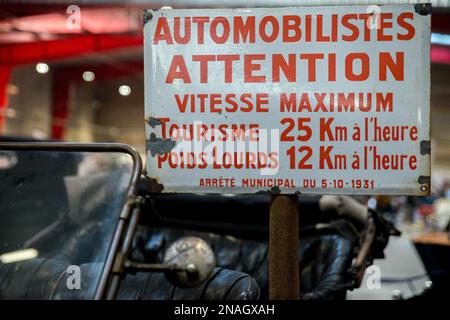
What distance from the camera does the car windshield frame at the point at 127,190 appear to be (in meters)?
1.20

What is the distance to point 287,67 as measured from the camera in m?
1.22

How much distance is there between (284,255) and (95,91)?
13945 mm

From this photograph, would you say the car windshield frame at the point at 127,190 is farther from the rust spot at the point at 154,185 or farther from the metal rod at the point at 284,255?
the metal rod at the point at 284,255

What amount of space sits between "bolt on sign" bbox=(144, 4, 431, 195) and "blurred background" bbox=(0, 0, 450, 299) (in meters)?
0.23

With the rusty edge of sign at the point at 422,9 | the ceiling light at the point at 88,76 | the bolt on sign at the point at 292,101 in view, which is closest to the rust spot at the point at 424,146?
the bolt on sign at the point at 292,101

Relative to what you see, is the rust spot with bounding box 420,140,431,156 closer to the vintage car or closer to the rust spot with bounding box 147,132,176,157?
the vintage car

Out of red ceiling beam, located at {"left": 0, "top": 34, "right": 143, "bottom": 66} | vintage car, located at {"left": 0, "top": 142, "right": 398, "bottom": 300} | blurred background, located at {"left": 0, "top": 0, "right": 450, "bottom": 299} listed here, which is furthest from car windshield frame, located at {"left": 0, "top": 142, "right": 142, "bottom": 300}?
red ceiling beam, located at {"left": 0, "top": 34, "right": 143, "bottom": 66}

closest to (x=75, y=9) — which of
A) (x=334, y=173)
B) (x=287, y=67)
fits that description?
(x=287, y=67)

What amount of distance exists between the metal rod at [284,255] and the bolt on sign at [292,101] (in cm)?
11

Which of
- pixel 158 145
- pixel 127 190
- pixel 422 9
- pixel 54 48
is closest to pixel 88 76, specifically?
pixel 54 48

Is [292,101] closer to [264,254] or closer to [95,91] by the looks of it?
[264,254]
